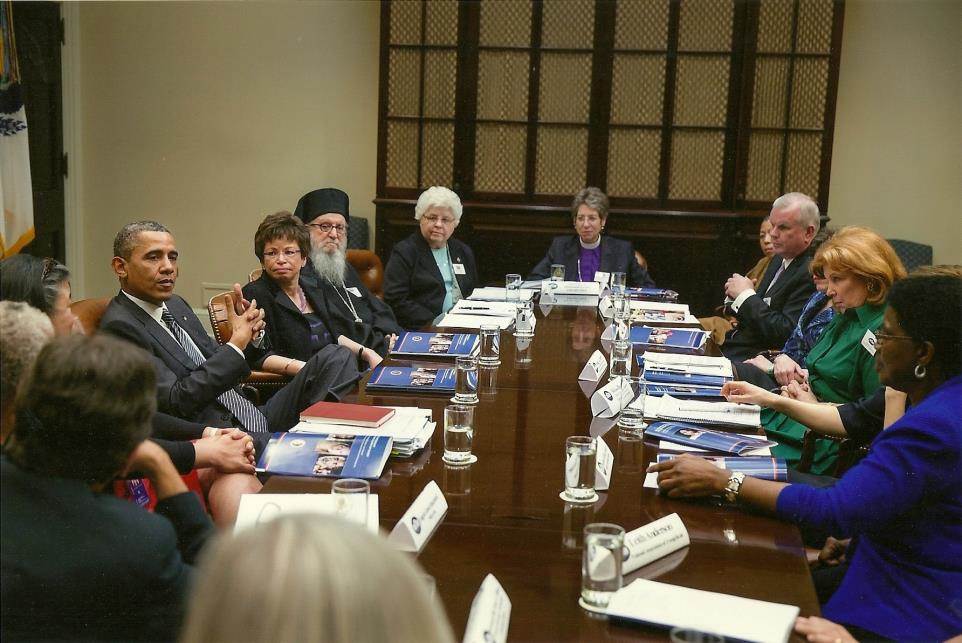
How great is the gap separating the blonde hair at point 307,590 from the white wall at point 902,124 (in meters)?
6.84

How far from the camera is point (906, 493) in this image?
186 centimetres

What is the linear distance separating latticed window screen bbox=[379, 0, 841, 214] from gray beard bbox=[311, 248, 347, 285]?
2339 mm

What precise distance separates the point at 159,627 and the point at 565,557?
691 mm

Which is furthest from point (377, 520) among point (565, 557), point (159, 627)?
point (159, 627)

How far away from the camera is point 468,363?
285 centimetres

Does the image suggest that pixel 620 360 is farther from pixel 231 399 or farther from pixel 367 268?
pixel 367 268

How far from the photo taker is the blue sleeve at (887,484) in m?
1.86

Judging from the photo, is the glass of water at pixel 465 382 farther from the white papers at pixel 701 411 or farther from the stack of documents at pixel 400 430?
the white papers at pixel 701 411

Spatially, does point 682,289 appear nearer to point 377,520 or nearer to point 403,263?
point 403,263

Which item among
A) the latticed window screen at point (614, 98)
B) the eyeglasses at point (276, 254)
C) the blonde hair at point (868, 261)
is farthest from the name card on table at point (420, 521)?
the latticed window screen at point (614, 98)

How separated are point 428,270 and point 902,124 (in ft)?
12.1

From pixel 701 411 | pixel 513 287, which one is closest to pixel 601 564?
pixel 701 411

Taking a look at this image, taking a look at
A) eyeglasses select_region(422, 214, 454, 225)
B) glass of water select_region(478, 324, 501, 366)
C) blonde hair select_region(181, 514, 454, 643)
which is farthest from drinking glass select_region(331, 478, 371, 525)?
eyeglasses select_region(422, 214, 454, 225)

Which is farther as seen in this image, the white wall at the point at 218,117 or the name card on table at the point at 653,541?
the white wall at the point at 218,117
